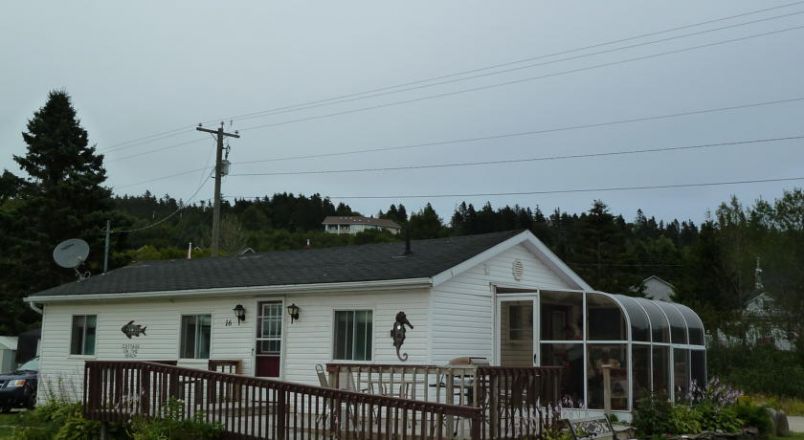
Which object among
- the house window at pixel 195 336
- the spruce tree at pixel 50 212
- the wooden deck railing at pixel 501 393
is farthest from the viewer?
the spruce tree at pixel 50 212

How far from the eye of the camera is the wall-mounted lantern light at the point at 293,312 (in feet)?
49.8

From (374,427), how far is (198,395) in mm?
2734

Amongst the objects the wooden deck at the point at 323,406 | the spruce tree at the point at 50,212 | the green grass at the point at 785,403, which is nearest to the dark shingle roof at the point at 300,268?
the wooden deck at the point at 323,406

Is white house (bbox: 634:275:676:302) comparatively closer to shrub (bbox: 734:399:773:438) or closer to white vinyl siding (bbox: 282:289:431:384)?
shrub (bbox: 734:399:773:438)

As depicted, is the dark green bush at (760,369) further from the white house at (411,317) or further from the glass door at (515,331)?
the glass door at (515,331)

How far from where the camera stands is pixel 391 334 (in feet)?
45.3

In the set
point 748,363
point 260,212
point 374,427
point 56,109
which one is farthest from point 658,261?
point 374,427

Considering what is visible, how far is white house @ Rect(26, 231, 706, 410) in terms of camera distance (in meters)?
13.7

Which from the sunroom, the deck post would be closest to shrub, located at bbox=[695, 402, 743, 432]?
the sunroom

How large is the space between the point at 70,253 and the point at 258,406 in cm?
1297

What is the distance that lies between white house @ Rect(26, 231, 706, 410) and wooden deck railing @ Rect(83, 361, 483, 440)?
8.48ft

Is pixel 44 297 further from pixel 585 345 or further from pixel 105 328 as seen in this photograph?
pixel 585 345

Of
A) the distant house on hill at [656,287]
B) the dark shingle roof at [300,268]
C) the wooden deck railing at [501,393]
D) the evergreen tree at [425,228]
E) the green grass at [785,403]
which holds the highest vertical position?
the evergreen tree at [425,228]

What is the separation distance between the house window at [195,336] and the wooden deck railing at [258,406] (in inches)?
154
